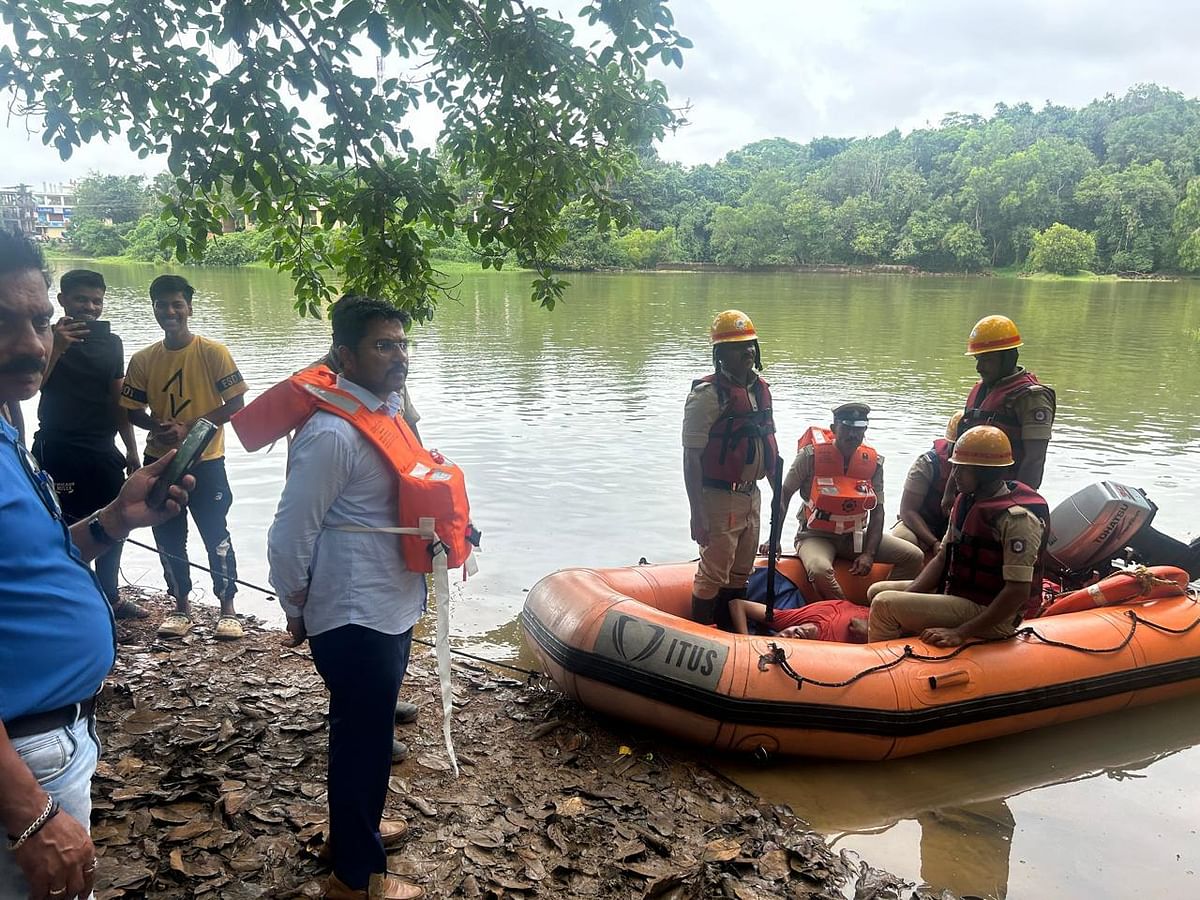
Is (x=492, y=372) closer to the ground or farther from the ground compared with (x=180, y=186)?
closer to the ground

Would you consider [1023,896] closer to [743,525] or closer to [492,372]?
[743,525]

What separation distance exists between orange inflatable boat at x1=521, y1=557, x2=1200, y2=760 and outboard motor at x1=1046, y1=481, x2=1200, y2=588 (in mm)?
726

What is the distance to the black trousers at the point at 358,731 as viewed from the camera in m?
2.03

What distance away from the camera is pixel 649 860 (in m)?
2.60

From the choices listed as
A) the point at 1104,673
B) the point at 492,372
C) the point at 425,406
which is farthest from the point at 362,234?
the point at 492,372

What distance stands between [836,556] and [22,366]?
4220mm

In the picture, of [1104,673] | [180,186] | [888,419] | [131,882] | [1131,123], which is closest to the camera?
[131,882]

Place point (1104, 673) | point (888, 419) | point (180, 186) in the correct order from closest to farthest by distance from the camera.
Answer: point (180, 186)
point (1104, 673)
point (888, 419)

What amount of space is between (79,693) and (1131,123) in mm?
83918

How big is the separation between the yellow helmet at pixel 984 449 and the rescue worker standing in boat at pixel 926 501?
1186 millimetres

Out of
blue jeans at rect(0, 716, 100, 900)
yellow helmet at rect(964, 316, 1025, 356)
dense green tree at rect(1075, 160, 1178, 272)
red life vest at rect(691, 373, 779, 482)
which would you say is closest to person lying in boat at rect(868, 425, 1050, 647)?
yellow helmet at rect(964, 316, 1025, 356)

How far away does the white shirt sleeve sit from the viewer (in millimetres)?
1949

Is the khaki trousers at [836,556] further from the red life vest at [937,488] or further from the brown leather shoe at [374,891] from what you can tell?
the brown leather shoe at [374,891]

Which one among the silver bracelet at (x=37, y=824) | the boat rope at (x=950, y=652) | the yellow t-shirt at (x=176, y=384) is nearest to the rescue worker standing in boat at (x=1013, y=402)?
the boat rope at (x=950, y=652)
